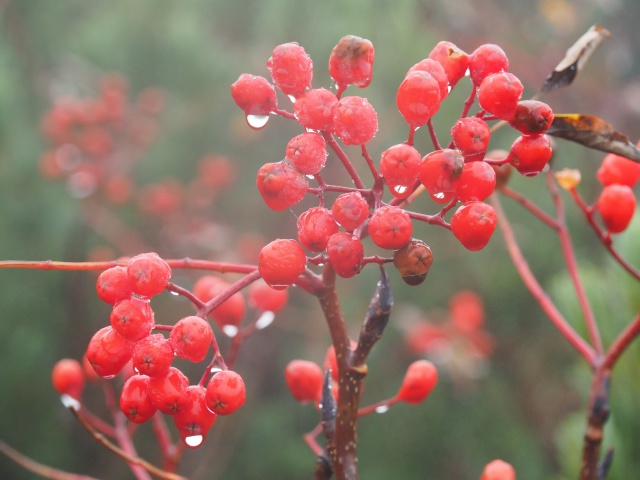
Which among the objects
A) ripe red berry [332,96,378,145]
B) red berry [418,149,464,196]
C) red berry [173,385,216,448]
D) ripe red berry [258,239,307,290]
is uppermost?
ripe red berry [332,96,378,145]

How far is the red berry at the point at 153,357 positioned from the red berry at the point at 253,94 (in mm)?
160

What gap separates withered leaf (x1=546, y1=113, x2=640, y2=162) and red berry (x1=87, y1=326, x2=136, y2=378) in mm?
327

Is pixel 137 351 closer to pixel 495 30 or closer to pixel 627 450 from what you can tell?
pixel 627 450

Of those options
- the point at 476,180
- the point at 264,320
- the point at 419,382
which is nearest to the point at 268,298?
the point at 264,320

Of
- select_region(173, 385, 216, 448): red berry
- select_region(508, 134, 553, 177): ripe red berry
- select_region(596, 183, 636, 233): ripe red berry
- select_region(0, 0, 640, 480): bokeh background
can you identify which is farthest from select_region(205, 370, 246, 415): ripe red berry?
select_region(0, 0, 640, 480): bokeh background

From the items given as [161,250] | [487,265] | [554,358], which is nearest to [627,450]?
[487,265]

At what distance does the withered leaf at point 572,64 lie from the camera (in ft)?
1.63

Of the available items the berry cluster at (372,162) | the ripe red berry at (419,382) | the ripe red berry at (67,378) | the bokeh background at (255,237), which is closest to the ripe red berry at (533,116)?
the berry cluster at (372,162)

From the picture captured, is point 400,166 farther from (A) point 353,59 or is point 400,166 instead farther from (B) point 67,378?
(B) point 67,378

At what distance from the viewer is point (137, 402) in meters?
0.41

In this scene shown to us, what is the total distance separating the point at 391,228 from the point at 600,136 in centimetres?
17

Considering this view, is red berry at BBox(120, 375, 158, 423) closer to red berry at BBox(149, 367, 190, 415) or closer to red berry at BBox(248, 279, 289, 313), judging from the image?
red berry at BBox(149, 367, 190, 415)

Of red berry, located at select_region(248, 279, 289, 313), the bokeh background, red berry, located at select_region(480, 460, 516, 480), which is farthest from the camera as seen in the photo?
the bokeh background

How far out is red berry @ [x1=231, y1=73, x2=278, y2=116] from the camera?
420 mm
